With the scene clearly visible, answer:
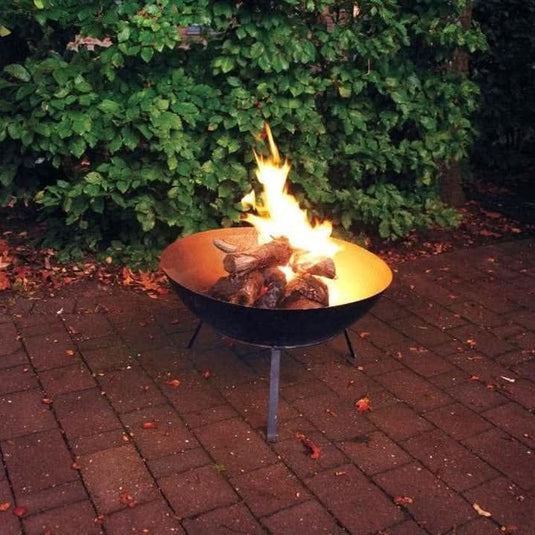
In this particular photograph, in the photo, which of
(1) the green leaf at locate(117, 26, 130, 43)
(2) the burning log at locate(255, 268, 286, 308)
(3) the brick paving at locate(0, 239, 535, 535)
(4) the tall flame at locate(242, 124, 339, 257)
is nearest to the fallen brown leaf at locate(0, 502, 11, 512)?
(3) the brick paving at locate(0, 239, 535, 535)

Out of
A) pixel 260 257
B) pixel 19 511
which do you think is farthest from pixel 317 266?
pixel 19 511

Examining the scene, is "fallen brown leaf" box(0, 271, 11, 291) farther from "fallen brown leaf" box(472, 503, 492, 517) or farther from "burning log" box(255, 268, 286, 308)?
"fallen brown leaf" box(472, 503, 492, 517)

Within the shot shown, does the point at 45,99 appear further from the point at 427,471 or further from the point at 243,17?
the point at 427,471

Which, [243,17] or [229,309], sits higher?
[243,17]

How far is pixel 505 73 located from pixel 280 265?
552 centimetres

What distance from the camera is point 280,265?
340cm

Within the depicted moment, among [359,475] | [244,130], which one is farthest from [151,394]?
[244,130]

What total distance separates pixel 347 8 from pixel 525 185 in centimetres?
404

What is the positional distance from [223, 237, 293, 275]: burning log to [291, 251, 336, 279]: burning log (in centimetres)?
8

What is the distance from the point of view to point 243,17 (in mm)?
4535

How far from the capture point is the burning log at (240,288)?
125 inches

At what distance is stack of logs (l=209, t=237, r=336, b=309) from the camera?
126 inches

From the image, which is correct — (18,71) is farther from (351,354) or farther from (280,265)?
(351,354)

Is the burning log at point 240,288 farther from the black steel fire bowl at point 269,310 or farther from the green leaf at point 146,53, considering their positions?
the green leaf at point 146,53
